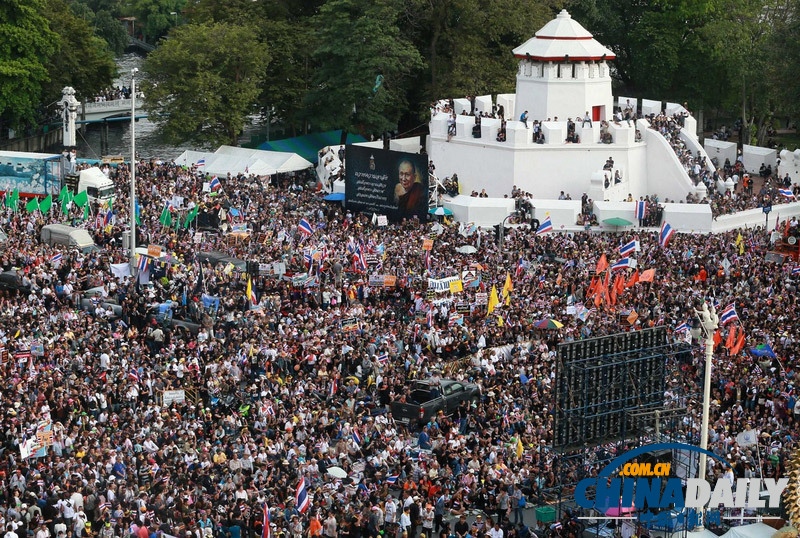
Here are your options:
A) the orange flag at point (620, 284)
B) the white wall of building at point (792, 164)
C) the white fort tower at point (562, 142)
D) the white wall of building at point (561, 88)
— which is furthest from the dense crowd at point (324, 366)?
the white wall of building at point (792, 164)

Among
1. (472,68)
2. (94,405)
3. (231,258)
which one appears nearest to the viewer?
(94,405)

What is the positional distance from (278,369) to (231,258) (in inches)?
440

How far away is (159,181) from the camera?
205ft

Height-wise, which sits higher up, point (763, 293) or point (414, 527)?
point (763, 293)

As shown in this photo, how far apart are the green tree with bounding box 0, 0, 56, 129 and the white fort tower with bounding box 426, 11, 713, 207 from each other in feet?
73.7

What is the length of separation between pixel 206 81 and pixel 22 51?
11193mm

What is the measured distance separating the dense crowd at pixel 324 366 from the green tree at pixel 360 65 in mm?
13132

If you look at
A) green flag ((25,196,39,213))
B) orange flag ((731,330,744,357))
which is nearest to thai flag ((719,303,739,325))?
orange flag ((731,330,744,357))

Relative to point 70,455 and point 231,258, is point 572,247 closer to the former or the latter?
point 231,258

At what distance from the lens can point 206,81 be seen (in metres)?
70.3

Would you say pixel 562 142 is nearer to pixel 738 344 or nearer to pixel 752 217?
pixel 752 217

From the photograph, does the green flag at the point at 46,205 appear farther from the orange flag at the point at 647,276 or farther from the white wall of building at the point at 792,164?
the white wall of building at the point at 792,164

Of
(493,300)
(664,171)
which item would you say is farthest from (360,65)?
(493,300)

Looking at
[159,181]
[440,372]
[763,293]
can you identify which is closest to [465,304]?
[440,372]
